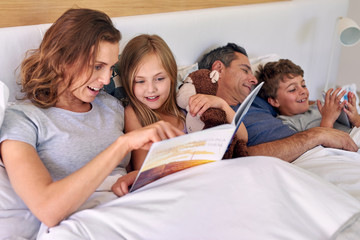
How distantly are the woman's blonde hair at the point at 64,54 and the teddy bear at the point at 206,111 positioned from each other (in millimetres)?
419

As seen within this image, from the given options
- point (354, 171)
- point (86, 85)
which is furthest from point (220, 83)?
point (86, 85)

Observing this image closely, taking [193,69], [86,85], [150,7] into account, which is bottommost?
[193,69]

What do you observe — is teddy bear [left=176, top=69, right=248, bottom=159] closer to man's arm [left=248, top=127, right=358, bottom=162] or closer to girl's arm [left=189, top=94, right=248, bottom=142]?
girl's arm [left=189, top=94, right=248, bottom=142]

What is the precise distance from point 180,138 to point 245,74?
1.14m

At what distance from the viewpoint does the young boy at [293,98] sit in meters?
1.98

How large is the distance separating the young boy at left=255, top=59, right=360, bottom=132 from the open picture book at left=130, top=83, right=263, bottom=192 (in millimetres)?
1030

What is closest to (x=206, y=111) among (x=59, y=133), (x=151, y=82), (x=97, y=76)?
(x=151, y=82)

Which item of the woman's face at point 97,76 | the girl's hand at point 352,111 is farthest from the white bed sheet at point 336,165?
the woman's face at point 97,76

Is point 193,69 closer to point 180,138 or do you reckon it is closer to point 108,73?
point 108,73

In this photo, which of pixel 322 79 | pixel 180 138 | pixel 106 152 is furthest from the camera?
pixel 322 79

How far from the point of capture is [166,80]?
148 cm

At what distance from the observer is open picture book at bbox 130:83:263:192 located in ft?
2.94

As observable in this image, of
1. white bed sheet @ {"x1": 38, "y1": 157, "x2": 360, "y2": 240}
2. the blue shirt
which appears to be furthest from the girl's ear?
white bed sheet @ {"x1": 38, "y1": 157, "x2": 360, "y2": 240}

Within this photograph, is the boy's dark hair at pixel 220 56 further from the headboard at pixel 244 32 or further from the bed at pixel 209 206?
the bed at pixel 209 206
